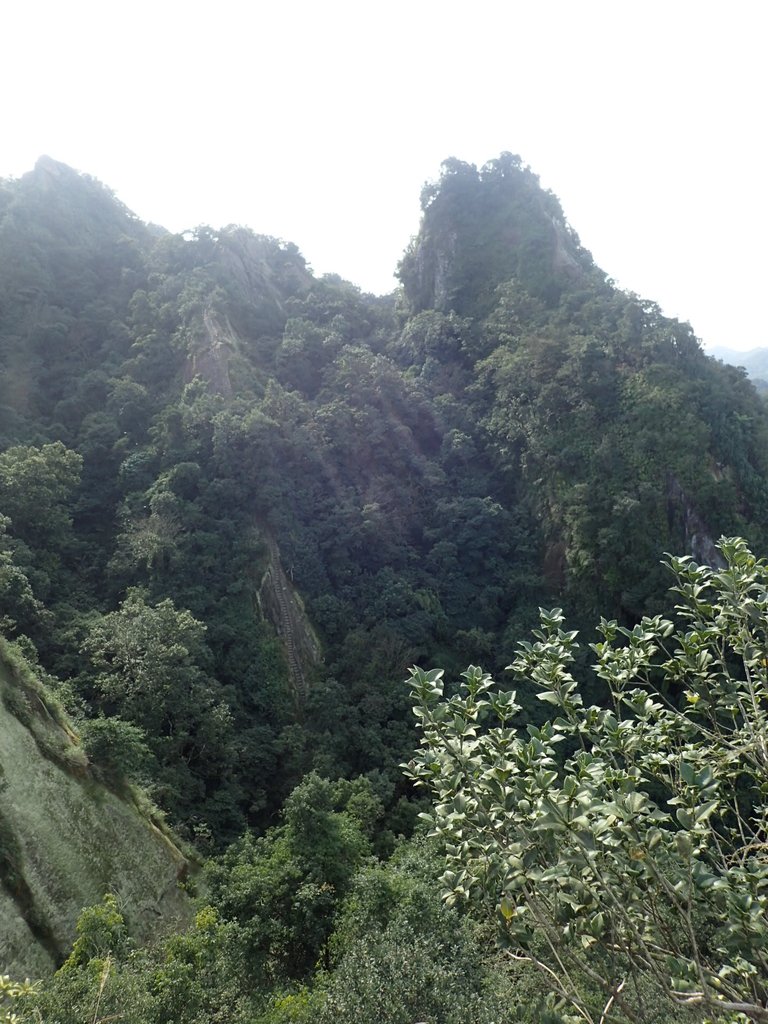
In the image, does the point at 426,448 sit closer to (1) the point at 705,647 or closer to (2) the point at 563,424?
(2) the point at 563,424

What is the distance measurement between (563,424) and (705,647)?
25.7 meters

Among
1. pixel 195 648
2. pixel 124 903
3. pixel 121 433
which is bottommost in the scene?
pixel 124 903

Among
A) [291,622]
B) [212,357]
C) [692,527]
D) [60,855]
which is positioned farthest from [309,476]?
[60,855]

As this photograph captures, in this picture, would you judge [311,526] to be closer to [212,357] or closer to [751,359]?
[212,357]

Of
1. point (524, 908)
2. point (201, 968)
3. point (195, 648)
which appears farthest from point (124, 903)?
point (524, 908)

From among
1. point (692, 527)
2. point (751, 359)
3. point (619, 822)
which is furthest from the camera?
point (751, 359)

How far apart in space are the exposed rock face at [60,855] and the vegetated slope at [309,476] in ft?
6.81

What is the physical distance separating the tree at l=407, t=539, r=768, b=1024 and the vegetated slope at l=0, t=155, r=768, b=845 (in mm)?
13590

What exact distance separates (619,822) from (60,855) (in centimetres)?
1201

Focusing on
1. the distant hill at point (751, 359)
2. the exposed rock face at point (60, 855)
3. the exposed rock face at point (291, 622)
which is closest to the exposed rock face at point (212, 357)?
the exposed rock face at point (291, 622)

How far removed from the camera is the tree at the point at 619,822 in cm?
280

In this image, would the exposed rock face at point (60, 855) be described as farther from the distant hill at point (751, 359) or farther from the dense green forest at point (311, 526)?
the distant hill at point (751, 359)

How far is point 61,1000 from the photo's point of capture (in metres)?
7.11

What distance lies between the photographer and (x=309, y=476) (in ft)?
87.7
